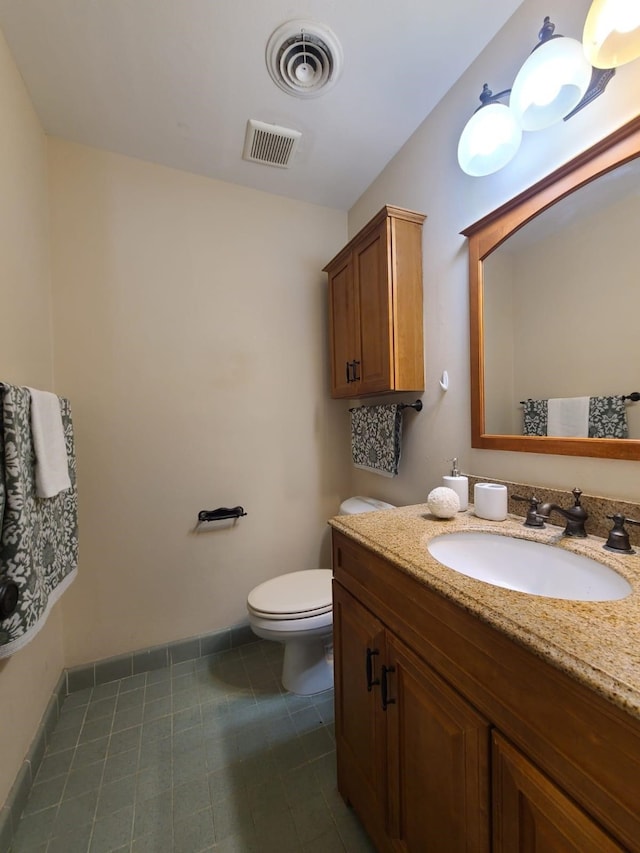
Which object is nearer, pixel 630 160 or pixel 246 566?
pixel 630 160

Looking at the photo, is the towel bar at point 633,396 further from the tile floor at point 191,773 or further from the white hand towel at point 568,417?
the tile floor at point 191,773

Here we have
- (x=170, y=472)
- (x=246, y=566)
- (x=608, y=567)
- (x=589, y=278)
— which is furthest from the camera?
(x=246, y=566)

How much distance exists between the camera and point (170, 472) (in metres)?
1.76

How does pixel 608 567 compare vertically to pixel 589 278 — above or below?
below

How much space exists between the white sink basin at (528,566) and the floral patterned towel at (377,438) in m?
0.66

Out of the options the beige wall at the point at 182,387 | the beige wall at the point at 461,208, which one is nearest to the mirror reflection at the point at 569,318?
the beige wall at the point at 461,208

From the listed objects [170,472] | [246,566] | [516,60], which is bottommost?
[246,566]

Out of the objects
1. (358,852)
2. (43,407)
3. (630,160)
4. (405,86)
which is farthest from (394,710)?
(405,86)

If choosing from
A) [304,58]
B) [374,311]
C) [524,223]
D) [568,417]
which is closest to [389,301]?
[374,311]

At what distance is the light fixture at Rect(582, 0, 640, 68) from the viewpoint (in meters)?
0.75

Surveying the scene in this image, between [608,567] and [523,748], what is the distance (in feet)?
1.44

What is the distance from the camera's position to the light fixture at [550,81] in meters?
0.89

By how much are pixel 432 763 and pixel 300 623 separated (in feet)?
2.59

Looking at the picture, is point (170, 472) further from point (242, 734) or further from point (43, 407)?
point (242, 734)
